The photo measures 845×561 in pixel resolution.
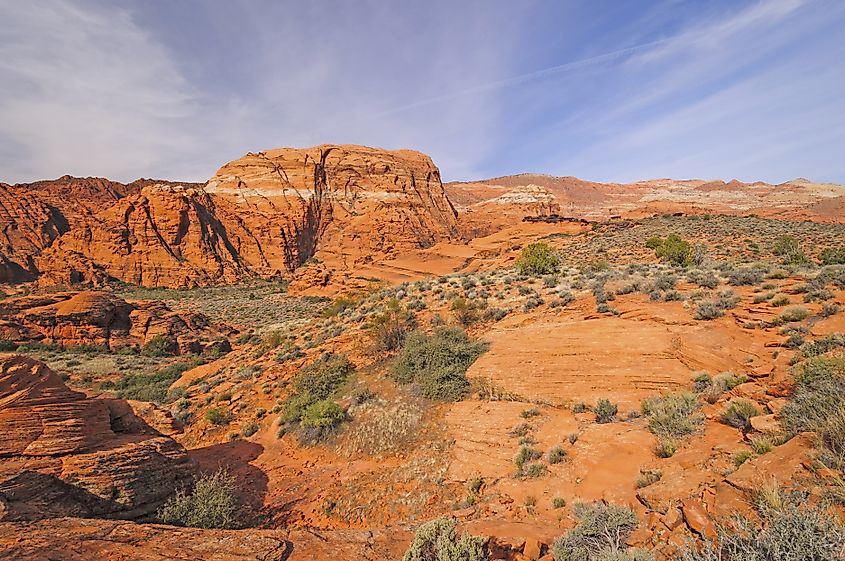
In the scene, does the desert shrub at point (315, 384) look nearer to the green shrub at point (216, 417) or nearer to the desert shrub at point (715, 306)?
the green shrub at point (216, 417)

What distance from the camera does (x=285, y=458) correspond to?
390 inches

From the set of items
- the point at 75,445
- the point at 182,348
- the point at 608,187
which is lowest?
the point at 182,348

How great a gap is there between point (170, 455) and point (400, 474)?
4326 millimetres

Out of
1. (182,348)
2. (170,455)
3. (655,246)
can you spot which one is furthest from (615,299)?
(182,348)

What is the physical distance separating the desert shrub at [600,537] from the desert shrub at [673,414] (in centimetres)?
219

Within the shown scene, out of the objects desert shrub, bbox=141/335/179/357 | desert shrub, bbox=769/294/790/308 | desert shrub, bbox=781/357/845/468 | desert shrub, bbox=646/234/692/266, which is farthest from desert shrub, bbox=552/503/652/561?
desert shrub, bbox=141/335/179/357

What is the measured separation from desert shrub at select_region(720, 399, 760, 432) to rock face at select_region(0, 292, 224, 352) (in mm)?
28172

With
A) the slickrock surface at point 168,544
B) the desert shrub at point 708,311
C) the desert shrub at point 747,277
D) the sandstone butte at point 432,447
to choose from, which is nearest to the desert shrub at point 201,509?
the sandstone butte at point 432,447

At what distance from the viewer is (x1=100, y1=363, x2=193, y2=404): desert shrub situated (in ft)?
52.2

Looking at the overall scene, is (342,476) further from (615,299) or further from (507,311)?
(615,299)

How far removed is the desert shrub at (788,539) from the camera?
2.71 m

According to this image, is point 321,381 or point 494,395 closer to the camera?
point 494,395

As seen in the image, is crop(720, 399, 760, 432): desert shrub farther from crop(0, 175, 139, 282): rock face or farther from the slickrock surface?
crop(0, 175, 139, 282): rock face

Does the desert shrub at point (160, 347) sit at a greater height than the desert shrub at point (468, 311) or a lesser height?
lesser
